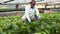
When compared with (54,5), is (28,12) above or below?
above

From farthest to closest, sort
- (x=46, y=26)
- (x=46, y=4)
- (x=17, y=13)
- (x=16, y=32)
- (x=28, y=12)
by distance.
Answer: (x=46, y=4) < (x=17, y=13) < (x=28, y=12) < (x=46, y=26) < (x=16, y=32)

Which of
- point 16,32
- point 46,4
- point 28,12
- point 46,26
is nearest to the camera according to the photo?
point 16,32

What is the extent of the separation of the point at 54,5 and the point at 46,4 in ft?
1.36

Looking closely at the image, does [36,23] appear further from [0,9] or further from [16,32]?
[0,9]

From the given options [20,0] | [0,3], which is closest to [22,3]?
[20,0]

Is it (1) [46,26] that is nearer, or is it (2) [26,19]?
(1) [46,26]

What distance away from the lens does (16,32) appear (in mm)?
6246

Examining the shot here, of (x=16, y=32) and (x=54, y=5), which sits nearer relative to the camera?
(x=16, y=32)

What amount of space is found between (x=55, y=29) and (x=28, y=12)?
1.02 m

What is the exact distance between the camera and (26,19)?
7.23 metres

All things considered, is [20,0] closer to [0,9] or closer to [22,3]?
[22,3]

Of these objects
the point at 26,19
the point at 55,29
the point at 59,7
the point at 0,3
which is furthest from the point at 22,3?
the point at 55,29

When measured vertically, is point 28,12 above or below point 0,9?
above

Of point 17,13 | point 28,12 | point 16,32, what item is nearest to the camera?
point 16,32
